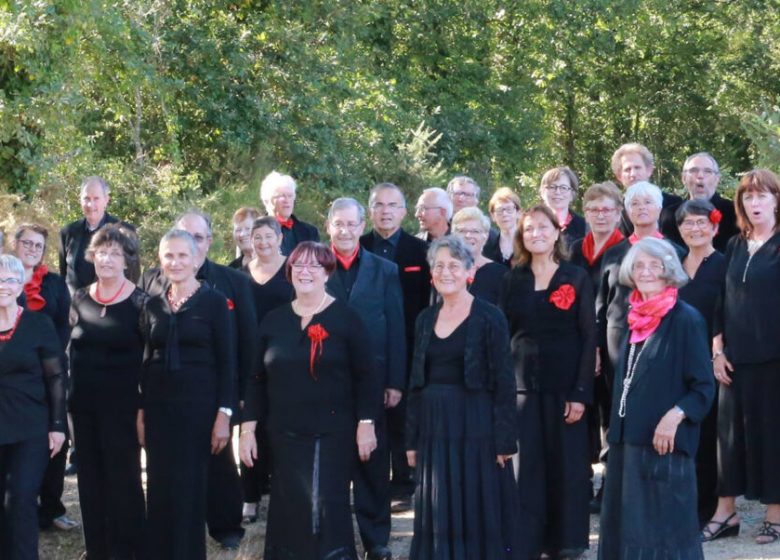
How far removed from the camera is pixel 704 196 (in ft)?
30.3

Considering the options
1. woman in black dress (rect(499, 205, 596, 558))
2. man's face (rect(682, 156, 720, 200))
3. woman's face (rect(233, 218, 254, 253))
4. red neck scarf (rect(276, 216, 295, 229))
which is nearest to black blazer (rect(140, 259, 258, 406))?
woman's face (rect(233, 218, 254, 253))

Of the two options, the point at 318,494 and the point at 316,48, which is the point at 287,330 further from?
the point at 316,48

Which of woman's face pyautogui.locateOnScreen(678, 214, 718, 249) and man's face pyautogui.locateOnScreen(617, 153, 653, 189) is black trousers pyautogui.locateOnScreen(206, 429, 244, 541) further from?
man's face pyautogui.locateOnScreen(617, 153, 653, 189)

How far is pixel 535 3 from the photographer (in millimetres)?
25797

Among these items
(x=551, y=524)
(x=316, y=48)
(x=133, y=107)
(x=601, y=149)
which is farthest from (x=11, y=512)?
(x=601, y=149)

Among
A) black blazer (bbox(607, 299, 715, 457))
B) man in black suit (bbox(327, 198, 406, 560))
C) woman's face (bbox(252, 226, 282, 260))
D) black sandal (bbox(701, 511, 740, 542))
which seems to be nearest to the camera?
black blazer (bbox(607, 299, 715, 457))

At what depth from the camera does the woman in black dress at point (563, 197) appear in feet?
30.7

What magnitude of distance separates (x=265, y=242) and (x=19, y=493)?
7.57 feet

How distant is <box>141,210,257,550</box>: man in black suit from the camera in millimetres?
8188

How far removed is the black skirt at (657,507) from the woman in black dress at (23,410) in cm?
328

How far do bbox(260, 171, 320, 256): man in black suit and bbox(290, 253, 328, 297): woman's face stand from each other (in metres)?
2.41

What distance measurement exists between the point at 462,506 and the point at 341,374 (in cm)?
98

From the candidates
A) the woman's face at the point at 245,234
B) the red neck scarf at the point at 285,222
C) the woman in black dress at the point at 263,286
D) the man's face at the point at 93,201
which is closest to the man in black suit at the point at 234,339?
the woman in black dress at the point at 263,286

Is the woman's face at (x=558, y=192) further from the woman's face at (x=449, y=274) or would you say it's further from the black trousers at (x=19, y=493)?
the black trousers at (x=19, y=493)
